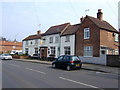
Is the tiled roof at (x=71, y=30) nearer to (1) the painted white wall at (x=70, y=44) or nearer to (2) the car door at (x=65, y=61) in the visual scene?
(1) the painted white wall at (x=70, y=44)

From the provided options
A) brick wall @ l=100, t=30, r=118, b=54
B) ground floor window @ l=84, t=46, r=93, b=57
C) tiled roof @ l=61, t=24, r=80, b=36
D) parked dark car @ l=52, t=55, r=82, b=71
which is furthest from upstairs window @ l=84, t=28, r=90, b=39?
parked dark car @ l=52, t=55, r=82, b=71

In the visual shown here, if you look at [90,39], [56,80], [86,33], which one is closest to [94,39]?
[90,39]

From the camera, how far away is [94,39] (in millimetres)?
24641

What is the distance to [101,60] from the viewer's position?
71.0 ft

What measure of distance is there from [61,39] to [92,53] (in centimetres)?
930

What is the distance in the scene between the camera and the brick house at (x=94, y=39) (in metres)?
24.1

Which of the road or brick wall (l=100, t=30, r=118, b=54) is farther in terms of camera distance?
brick wall (l=100, t=30, r=118, b=54)

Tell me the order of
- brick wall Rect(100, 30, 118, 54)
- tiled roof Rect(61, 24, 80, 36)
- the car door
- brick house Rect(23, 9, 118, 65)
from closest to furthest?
the car door < brick house Rect(23, 9, 118, 65) < brick wall Rect(100, 30, 118, 54) < tiled roof Rect(61, 24, 80, 36)

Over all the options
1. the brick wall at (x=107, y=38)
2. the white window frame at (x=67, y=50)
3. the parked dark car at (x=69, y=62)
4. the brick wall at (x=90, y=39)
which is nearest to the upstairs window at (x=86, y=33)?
the brick wall at (x=90, y=39)

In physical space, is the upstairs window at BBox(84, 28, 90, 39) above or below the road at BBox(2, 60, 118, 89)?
above

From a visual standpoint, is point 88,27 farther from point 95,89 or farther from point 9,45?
point 9,45

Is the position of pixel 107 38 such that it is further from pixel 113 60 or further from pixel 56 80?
pixel 56 80

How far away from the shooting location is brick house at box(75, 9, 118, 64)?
79.0ft

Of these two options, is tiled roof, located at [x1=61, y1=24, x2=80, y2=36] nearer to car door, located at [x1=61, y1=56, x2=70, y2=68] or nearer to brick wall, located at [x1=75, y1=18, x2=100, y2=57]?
brick wall, located at [x1=75, y1=18, x2=100, y2=57]
